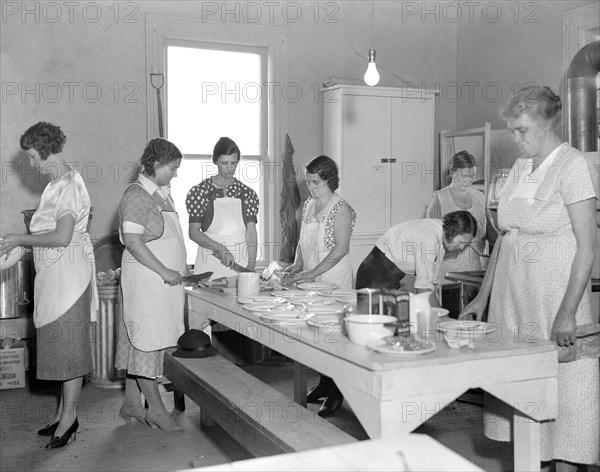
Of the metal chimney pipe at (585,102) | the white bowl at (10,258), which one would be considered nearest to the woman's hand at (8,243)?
the white bowl at (10,258)

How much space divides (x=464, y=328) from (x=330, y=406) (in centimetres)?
185

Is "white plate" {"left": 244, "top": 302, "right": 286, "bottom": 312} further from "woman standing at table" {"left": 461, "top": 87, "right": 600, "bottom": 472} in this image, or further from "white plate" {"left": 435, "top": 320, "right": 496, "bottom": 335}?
"woman standing at table" {"left": 461, "top": 87, "right": 600, "bottom": 472}

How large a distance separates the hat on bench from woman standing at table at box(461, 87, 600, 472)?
1.69 metres

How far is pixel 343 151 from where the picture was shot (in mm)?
6539

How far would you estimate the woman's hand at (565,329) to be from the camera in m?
2.77

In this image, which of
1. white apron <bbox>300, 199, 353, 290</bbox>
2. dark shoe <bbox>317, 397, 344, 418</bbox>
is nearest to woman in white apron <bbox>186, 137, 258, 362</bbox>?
white apron <bbox>300, 199, 353, 290</bbox>

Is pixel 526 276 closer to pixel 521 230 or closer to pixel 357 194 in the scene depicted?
pixel 521 230

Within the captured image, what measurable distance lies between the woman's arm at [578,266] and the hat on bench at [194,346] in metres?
2.00

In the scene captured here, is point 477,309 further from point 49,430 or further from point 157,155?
point 49,430

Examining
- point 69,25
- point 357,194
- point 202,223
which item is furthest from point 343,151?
point 69,25

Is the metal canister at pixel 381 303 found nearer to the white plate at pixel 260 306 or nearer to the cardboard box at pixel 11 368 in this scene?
the white plate at pixel 260 306

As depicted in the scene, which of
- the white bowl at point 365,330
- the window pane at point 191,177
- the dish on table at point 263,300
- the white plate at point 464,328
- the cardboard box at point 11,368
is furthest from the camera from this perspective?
the window pane at point 191,177

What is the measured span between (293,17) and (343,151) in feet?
4.54

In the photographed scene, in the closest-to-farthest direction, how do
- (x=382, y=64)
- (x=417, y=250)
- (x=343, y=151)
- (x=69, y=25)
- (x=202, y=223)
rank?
(x=417, y=250) < (x=202, y=223) < (x=69, y=25) < (x=343, y=151) < (x=382, y=64)
